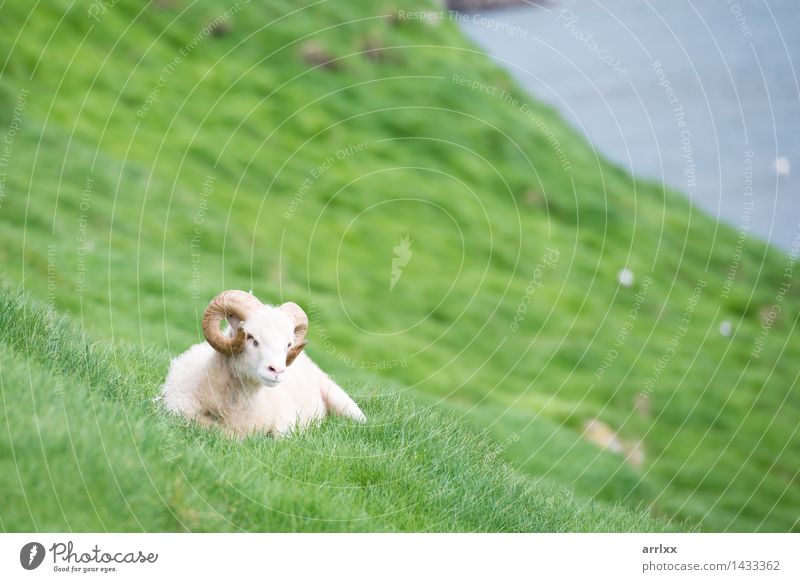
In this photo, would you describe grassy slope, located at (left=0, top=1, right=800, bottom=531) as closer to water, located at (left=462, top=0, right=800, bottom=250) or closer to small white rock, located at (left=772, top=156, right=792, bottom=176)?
water, located at (left=462, top=0, right=800, bottom=250)

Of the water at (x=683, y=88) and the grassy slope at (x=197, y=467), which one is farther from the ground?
the water at (x=683, y=88)

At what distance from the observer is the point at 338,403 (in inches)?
185

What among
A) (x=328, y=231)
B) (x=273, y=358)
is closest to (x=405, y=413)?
(x=273, y=358)

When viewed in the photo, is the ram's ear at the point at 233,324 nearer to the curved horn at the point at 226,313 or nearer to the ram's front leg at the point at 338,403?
the curved horn at the point at 226,313

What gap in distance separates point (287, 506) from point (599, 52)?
8.29 metres

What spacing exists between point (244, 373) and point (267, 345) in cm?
24

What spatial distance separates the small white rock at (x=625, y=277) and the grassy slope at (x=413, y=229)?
0.70 feet

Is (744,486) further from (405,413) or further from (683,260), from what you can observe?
(405,413)

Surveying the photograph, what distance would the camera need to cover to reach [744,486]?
9.53 metres

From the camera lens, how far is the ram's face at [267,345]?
391 centimetres

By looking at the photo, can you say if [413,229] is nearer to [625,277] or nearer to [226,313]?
[625,277]

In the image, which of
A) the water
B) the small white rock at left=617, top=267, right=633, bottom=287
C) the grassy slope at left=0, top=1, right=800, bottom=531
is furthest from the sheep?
the small white rock at left=617, top=267, right=633, bottom=287

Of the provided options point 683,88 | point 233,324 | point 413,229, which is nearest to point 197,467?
point 233,324

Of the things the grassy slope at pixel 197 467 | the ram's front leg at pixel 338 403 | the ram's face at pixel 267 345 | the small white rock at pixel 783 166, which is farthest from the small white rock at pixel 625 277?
the ram's face at pixel 267 345
